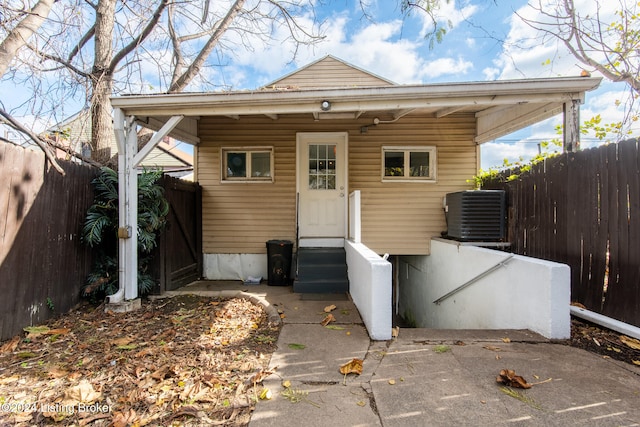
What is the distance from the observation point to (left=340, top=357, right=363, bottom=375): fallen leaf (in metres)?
2.38

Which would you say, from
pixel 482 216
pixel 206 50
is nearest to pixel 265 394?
pixel 482 216

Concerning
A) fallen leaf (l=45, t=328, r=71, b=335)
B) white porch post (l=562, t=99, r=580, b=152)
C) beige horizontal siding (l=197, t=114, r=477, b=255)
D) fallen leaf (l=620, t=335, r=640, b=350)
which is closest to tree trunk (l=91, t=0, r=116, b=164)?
beige horizontal siding (l=197, t=114, r=477, b=255)

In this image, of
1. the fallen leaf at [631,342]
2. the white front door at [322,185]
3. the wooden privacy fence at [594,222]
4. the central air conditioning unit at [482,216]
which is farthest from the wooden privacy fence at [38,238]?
the wooden privacy fence at [594,222]

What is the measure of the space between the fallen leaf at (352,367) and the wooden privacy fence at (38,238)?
3198 mm

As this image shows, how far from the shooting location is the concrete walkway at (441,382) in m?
1.86

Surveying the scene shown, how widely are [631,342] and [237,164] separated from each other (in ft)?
19.7

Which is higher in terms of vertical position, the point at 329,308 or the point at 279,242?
the point at 279,242

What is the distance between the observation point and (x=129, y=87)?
6.20 m

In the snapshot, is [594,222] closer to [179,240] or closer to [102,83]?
[179,240]

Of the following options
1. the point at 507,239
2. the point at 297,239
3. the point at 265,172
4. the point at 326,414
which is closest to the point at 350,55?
the point at 265,172

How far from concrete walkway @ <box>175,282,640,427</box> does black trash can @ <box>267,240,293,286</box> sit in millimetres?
2208

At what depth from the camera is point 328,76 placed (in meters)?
6.93

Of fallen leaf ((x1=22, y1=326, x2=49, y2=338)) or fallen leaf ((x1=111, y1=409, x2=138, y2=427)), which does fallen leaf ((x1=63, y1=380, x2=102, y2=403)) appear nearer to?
fallen leaf ((x1=111, y1=409, x2=138, y2=427))

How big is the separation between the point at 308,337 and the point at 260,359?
61cm
